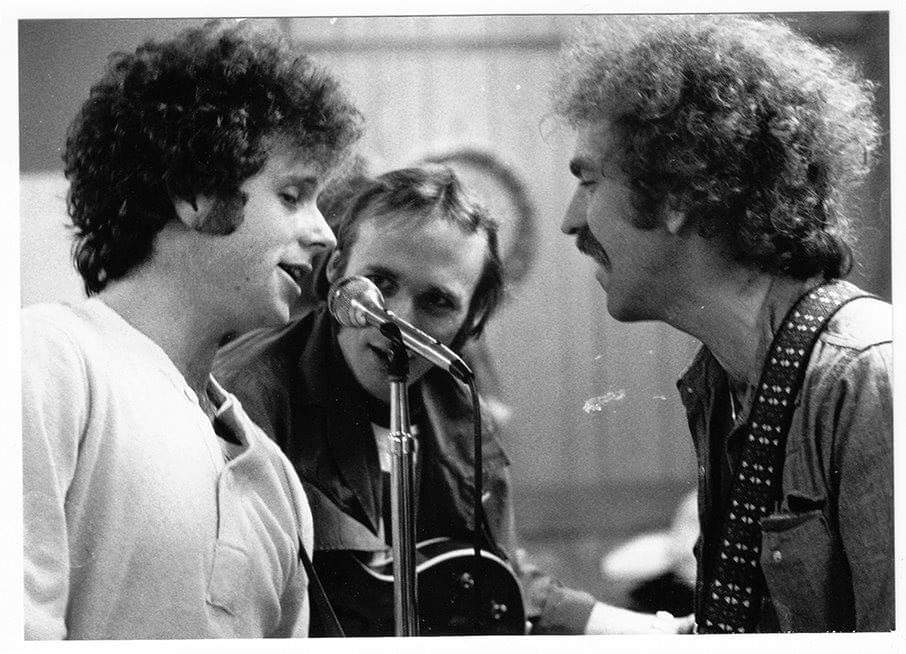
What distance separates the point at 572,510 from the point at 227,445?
721 millimetres

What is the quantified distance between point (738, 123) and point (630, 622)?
105 cm

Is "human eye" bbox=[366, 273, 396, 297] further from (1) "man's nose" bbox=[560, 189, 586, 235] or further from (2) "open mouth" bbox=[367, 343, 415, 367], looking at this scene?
(1) "man's nose" bbox=[560, 189, 586, 235]

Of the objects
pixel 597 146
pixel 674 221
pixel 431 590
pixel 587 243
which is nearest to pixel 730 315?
pixel 674 221

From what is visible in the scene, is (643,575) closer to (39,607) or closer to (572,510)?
(572,510)

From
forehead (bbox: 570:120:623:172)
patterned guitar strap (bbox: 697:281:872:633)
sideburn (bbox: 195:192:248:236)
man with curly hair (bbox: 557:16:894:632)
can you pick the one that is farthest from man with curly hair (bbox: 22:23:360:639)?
patterned guitar strap (bbox: 697:281:872:633)

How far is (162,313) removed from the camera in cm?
221

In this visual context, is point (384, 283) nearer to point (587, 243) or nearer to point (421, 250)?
point (421, 250)

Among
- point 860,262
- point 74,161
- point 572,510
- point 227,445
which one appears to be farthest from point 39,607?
point 860,262

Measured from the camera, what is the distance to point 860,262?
2.27 m

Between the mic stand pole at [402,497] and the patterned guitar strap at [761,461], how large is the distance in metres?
0.62

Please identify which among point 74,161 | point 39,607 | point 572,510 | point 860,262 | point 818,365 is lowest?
point 39,607

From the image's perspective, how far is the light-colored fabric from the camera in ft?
7.01

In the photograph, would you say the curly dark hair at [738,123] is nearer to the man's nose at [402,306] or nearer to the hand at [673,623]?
the man's nose at [402,306]

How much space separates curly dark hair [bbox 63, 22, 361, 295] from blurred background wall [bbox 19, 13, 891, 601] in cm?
9
